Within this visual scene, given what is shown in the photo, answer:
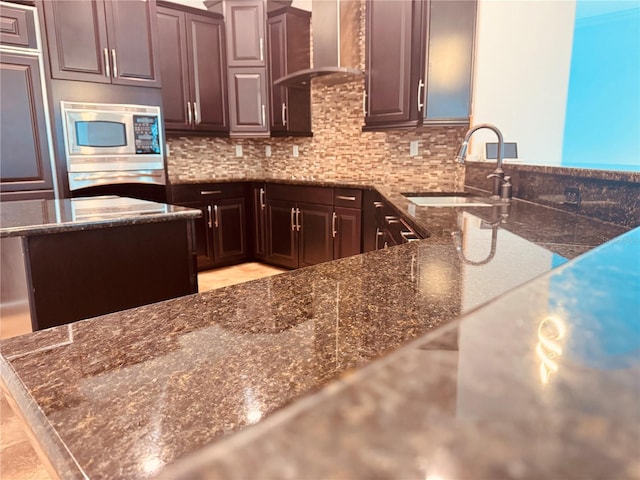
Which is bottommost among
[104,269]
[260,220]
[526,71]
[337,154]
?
[260,220]

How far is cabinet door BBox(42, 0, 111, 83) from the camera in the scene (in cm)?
298

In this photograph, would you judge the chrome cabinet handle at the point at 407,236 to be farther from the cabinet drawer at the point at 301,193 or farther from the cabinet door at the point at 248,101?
the cabinet door at the point at 248,101

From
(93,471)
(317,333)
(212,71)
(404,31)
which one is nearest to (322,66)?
(404,31)

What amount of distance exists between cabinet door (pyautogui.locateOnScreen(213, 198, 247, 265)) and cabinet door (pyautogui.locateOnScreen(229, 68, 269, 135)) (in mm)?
757

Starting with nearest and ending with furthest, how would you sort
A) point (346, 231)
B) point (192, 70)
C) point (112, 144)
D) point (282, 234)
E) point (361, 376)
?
point (361, 376)
point (112, 144)
point (346, 231)
point (192, 70)
point (282, 234)

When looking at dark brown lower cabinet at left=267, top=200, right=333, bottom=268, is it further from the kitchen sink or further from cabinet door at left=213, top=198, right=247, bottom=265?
the kitchen sink

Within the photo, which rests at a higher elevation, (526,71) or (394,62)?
(394,62)

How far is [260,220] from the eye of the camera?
452 cm

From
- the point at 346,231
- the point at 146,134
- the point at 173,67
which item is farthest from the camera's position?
the point at 173,67

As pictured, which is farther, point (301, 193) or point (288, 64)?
point (288, 64)

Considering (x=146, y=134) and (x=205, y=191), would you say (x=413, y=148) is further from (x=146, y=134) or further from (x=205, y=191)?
(x=146, y=134)

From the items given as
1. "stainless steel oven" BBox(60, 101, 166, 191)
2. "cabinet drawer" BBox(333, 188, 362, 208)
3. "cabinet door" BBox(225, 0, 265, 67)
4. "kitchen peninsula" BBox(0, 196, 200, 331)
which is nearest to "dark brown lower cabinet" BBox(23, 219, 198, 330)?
"kitchen peninsula" BBox(0, 196, 200, 331)

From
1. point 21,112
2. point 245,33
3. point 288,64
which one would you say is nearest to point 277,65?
point 288,64

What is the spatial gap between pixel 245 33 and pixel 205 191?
5.26 feet
